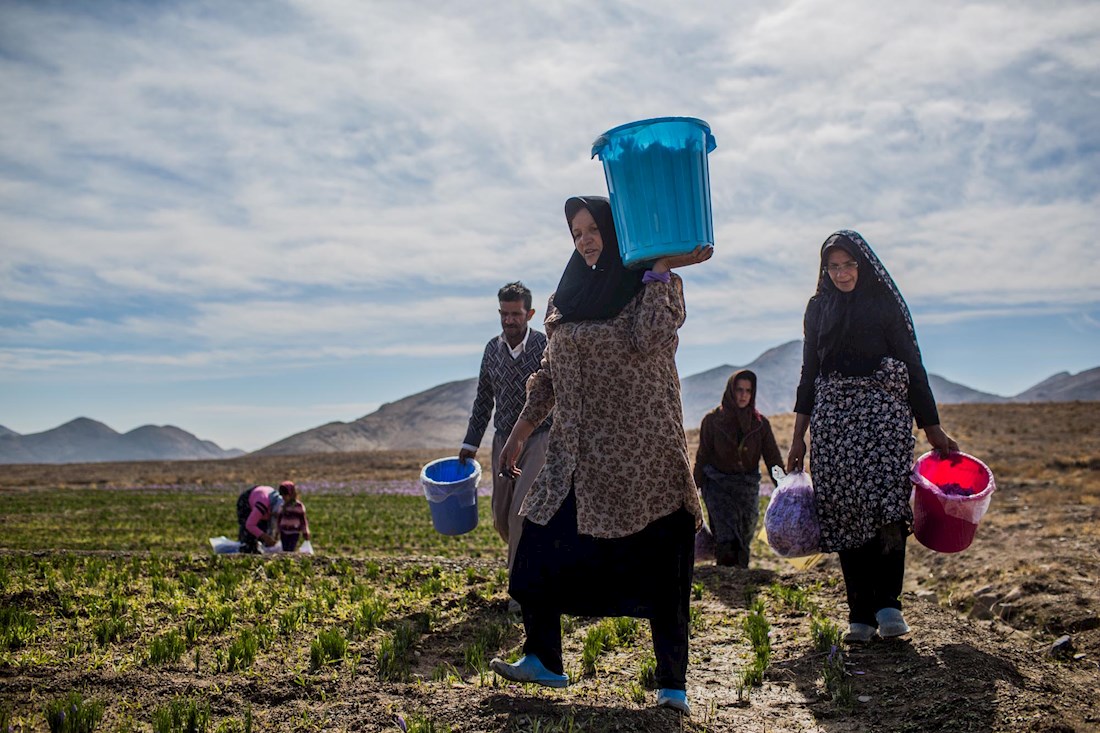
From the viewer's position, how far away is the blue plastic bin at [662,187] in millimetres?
3373

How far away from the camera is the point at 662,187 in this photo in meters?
3.37

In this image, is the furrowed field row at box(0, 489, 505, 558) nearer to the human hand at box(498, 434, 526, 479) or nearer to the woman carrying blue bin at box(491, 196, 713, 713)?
the human hand at box(498, 434, 526, 479)

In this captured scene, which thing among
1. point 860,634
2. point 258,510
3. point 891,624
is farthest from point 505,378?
point 258,510

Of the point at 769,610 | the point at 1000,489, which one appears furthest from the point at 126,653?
the point at 1000,489

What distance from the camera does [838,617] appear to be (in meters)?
5.64

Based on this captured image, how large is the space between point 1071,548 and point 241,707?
26.7ft

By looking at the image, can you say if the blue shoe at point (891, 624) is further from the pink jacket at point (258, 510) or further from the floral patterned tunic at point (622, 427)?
the pink jacket at point (258, 510)

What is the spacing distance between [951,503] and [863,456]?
534 mm

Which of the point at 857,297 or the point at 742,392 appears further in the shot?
the point at 742,392

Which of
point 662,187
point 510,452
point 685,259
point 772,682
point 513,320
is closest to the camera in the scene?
point 662,187

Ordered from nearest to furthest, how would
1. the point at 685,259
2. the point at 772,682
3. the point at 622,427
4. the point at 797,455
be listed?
the point at 685,259, the point at 622,427, the point at 772,682, the point at 797,455

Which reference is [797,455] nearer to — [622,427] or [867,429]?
[867,429]

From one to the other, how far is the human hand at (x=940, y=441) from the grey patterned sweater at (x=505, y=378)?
2572 millimetres

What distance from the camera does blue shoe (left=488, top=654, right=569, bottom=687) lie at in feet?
12.1
